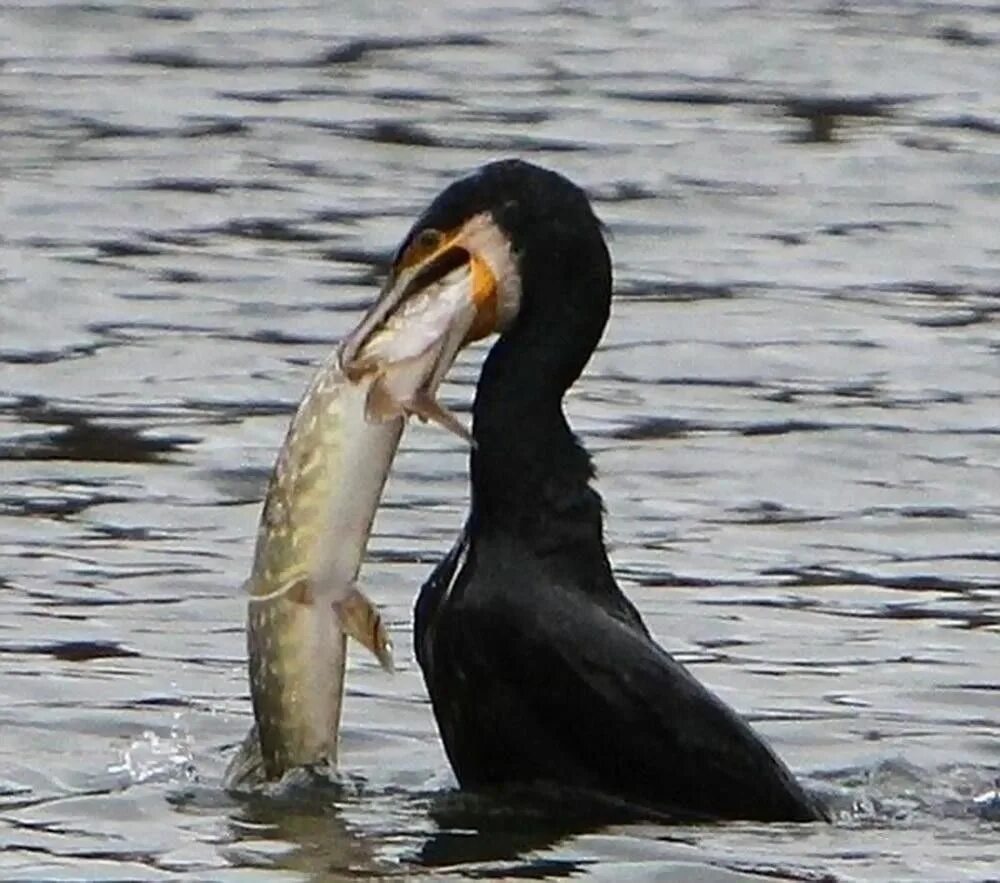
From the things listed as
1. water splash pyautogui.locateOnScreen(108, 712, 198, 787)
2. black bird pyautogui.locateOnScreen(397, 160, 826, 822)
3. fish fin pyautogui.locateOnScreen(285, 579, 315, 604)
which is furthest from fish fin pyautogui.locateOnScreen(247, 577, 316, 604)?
water splash pyautogui.locateOnScreen(108, 712, 198, 787)

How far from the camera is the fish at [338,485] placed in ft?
25.3

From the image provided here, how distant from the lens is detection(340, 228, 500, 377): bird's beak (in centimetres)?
774

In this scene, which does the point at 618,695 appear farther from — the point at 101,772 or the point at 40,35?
the point at 40,35

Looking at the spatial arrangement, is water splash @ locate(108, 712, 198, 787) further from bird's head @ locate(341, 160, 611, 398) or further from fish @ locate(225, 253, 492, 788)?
bird's head @ locate(341, 160, 611, 398)

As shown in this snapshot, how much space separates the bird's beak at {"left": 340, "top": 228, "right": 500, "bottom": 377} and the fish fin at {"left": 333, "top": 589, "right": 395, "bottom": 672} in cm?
42

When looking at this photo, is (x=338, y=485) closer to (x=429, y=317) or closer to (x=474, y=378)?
(x=429, y=317)

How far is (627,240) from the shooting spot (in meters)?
15.7

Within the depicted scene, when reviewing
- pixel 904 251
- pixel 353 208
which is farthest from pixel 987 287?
pixel 353 208

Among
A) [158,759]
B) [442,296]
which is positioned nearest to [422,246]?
A: [442,296]

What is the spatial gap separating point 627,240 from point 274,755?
25.8ft

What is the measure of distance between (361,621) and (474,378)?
18.5 ft

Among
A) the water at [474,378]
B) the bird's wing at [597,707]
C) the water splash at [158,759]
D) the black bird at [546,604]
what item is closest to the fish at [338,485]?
the black bird at [546,604]

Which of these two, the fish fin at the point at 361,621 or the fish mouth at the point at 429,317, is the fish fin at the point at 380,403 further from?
the fish fin at the point at 361,621

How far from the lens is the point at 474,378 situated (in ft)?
43.9
